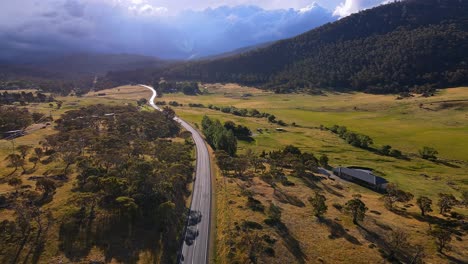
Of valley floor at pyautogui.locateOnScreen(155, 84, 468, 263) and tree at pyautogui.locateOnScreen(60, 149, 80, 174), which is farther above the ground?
tree at pyautogui.locateOnScreen(60, 149, 80, 174)

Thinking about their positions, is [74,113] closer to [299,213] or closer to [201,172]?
[201,172]

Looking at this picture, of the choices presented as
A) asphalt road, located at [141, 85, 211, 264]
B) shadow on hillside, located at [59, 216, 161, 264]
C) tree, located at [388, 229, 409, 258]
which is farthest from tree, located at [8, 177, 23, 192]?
tree, located at [388, 229, 409, 258]

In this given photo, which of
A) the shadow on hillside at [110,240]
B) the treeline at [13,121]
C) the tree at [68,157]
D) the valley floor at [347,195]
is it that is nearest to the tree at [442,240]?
the valley floor at [347,195]

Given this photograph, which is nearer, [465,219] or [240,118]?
[465,219]

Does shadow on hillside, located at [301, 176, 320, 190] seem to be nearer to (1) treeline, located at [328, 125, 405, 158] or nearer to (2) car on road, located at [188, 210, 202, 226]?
(2) car on road, located at [188, 210, 202, 226]

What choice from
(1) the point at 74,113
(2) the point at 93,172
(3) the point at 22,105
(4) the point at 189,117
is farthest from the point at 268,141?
(3) the point at 22,105

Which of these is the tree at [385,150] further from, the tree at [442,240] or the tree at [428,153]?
the tree at [442,240]

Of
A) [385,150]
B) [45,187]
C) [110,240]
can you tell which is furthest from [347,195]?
[45,187]
